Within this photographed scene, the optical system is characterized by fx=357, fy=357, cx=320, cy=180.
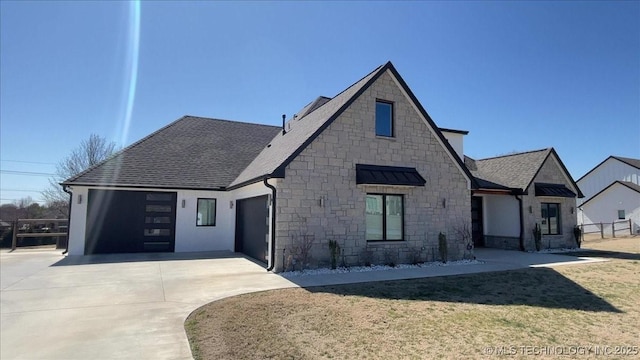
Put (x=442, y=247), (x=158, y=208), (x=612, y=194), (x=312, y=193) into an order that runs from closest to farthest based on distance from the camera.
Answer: (x=312, y=193) → (x=442, y=247) → (x=158, y=208) → (x=612, y=194)

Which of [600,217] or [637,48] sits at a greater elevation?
[637,48]

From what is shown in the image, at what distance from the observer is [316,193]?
1173 cm

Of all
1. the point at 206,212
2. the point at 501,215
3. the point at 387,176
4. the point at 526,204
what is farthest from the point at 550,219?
the point at 206,212

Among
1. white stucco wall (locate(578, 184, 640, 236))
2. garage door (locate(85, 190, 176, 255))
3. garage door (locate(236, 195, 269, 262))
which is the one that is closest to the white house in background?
white stucco wall (locate(578, 184, 640, 236))

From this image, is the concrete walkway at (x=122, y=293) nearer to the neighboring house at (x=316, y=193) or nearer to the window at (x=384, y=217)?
the neighboring house at (x=316, y=193)

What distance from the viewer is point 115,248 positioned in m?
15.5

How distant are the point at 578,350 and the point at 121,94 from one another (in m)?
18.4

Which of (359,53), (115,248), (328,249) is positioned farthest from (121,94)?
(328,249)

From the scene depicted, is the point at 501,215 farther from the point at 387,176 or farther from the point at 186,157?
the point at 186,157

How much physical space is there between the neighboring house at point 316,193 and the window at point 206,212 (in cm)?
5

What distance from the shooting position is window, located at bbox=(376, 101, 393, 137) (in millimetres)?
13289

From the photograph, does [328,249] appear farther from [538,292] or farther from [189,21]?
[189,21]

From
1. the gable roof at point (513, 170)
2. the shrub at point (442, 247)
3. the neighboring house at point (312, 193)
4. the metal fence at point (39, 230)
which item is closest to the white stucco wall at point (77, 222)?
the neighboring house at point (312, 193)

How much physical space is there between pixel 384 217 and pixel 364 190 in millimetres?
1326
